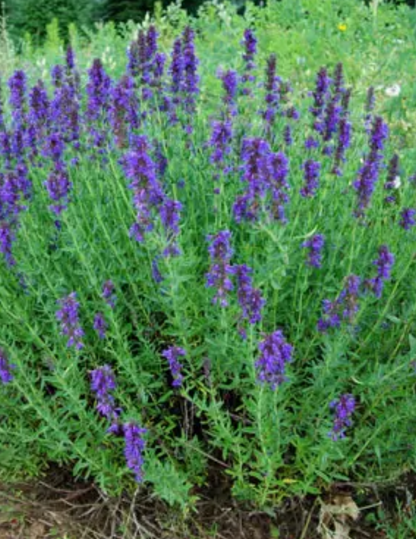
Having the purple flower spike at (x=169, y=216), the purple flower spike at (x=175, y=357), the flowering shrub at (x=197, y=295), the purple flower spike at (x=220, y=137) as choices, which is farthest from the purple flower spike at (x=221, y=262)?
the purple flower spike at (x=220, y=137)

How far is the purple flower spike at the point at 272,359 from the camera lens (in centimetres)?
228

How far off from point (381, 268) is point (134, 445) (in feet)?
3.63

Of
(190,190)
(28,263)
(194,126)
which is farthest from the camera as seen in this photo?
(194,126)

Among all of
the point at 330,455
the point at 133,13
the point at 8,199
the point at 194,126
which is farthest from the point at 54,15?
the point at 330,455

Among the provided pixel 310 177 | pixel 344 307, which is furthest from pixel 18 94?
pixel 344 307

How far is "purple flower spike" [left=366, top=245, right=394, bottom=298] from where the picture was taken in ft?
8.36

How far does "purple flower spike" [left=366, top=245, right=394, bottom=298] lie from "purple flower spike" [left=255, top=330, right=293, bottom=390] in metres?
0.43

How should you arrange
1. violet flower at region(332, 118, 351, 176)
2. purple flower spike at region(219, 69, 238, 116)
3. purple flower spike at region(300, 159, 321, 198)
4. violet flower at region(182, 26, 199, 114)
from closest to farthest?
purple flower spike at region(300, 159, 321, 198)
violet flower at region(332, 118, 351, 176)
purple flower spike at region(219, 69, 238, 116)
violet flower at region(182, 26, 199, 114)

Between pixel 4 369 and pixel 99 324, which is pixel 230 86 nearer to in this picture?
pixel 99 324

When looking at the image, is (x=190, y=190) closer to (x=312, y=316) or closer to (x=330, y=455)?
(x=312, y=316)

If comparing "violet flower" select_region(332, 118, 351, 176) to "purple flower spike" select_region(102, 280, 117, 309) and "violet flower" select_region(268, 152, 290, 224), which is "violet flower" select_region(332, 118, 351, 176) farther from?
"purple flower spike" select_region(102, 280, 117, 309)

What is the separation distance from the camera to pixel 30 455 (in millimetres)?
3107

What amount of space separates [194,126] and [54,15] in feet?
38.3

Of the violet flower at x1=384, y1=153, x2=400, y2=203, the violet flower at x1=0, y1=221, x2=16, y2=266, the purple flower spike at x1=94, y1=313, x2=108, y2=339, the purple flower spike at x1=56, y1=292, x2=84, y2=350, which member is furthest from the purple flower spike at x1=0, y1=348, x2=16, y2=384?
the violet flower at x1=384, y1=153, x2=400, y2=203
